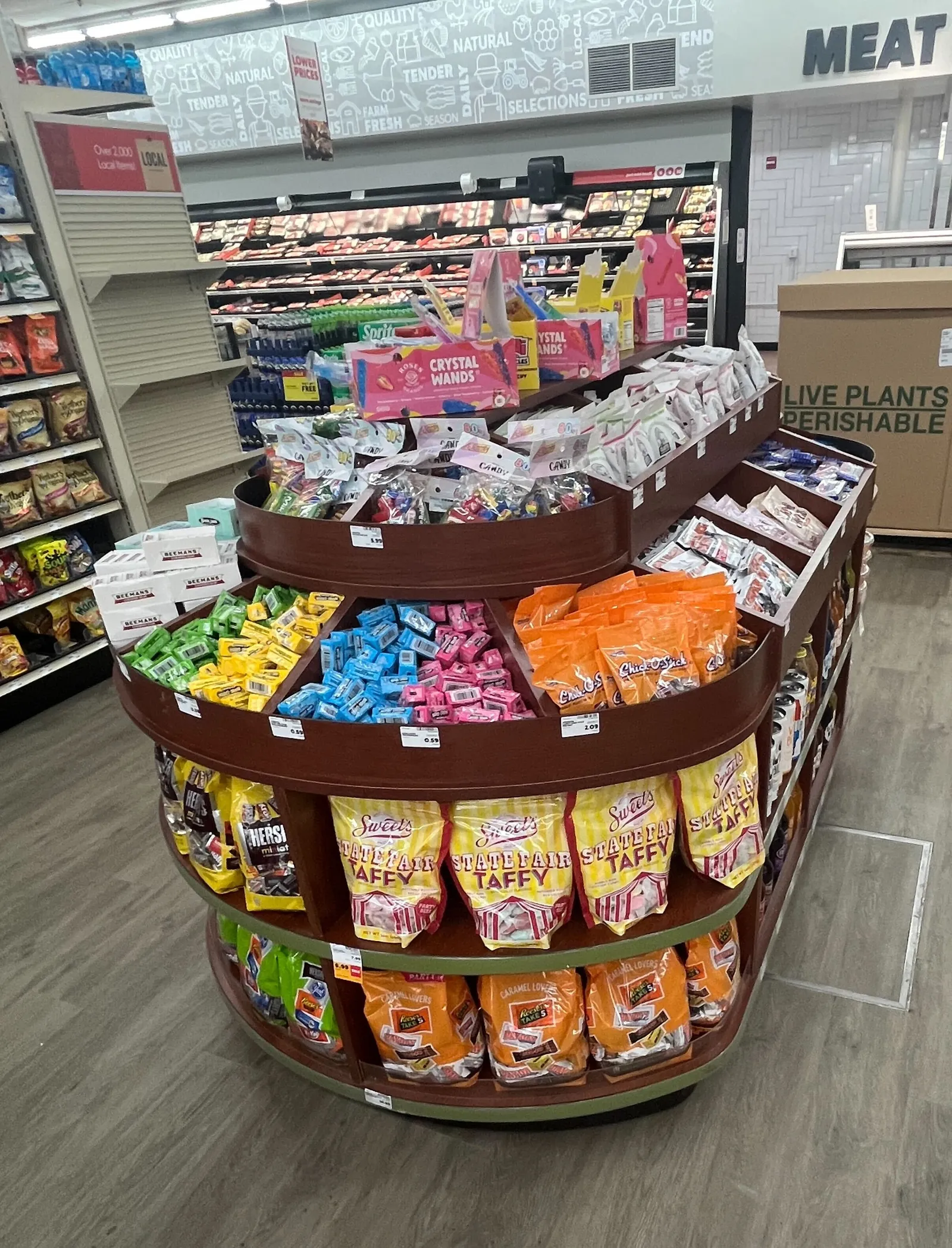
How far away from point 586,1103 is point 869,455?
231 cm

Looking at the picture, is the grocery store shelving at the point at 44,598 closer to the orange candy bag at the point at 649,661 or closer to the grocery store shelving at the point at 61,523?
the grocery store shelving at the point at 61,523

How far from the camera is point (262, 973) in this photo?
78.3 inches

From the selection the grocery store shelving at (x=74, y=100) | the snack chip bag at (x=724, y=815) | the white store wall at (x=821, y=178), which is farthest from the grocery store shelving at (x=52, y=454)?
the white store wall at (x=821, y=178)

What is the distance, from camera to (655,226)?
7.22 m

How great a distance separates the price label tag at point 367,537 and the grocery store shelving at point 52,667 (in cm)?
264

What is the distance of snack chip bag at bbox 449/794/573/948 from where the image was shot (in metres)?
1.56

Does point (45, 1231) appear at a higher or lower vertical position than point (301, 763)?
lower

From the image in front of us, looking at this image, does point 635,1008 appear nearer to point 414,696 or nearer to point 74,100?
point 414,696

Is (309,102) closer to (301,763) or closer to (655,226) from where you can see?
(655,226)

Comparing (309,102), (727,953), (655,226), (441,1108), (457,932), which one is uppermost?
(309,102)

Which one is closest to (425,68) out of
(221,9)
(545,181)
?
(545,181)

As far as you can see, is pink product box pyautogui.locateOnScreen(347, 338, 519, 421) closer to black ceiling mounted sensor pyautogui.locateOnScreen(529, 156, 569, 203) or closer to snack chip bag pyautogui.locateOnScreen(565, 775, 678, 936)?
snack chip bag pyautogui.locateOnScreen(565, 775, 678, 936)

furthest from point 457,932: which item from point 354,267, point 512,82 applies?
point 512,82

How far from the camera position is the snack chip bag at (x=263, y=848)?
169cm
